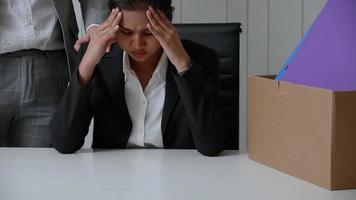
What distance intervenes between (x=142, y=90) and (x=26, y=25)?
38cm

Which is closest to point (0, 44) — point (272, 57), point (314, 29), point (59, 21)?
point (59, 21)

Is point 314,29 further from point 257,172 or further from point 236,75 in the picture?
point 236,75

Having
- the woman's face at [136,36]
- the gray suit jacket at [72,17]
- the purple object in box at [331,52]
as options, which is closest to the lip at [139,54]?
the woman's face at [136,36]

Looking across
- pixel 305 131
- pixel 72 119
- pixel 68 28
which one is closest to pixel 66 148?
pixel 72 119

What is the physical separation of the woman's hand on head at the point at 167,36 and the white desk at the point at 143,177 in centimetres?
23

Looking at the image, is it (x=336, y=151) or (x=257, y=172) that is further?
(x=257, y=172)

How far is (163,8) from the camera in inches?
58.9

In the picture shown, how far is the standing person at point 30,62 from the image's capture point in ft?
5.20

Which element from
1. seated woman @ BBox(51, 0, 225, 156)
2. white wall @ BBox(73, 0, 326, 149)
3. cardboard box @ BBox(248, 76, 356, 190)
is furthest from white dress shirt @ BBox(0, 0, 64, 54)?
white wall @ BBox(73, 0, 326, 149)

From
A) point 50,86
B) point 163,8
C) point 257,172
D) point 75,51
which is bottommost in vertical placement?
point 257,172

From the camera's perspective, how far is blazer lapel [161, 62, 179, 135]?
154cm

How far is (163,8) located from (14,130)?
1.85ft

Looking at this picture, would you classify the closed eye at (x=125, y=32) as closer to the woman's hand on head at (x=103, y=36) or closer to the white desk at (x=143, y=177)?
the woman's hand on head at (x=103, y=36)

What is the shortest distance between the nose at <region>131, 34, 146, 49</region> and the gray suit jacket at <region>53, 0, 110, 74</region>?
0.81ft
